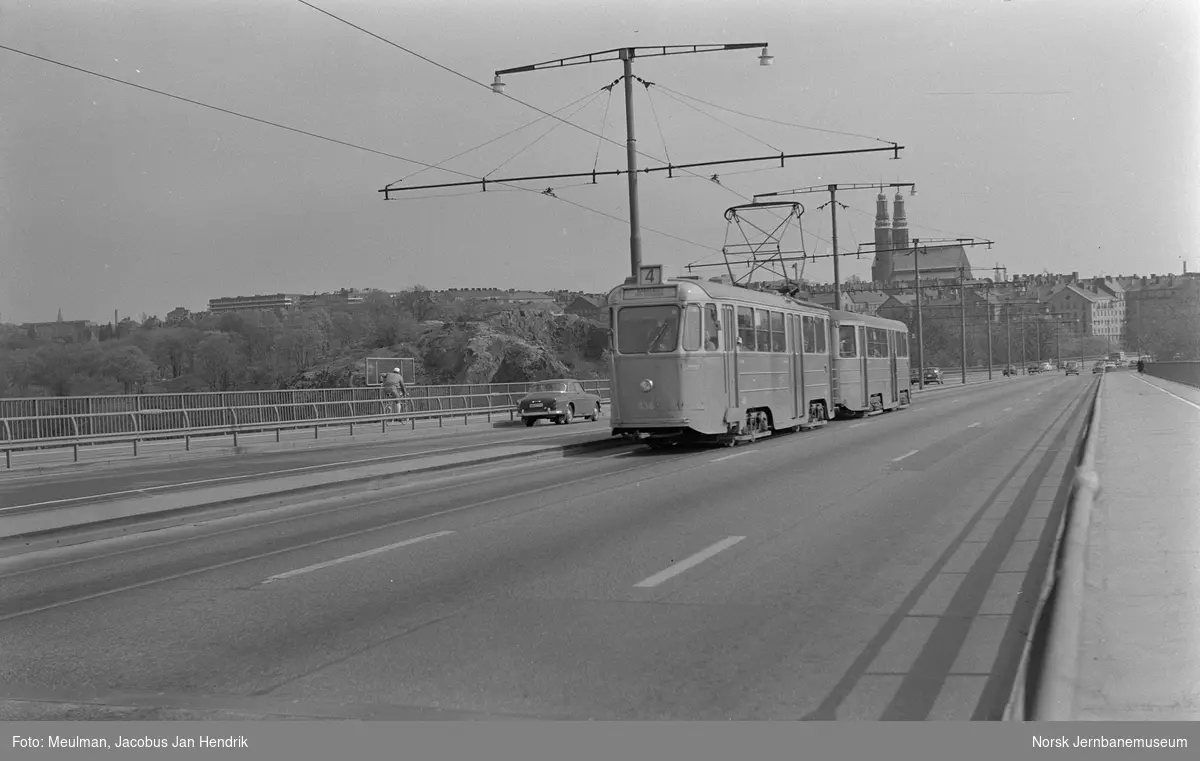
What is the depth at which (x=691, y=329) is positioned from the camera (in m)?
22.7

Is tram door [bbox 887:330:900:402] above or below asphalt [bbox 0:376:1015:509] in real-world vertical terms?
above

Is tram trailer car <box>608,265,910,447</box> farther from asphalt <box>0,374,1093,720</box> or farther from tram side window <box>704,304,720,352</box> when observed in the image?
asphalt <box>0,374,1093,720</box>

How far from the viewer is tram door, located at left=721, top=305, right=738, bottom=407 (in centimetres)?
2359

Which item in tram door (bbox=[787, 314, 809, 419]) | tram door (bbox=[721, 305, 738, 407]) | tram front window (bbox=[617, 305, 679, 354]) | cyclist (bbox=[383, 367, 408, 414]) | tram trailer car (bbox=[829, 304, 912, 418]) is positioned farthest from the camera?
cyclist (bbox=[383, 367, 408, 414])

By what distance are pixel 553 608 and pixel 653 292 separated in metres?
15.4

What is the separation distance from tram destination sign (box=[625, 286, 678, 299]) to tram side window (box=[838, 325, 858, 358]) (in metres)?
12.3

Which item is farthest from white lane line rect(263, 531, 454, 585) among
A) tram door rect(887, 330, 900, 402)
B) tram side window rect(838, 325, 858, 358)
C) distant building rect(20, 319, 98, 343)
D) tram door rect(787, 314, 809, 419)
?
distant building rect(20, 319, 98, 343)

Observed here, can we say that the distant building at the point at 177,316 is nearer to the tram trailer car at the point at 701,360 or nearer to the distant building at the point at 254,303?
the distant building at the point at 254,303

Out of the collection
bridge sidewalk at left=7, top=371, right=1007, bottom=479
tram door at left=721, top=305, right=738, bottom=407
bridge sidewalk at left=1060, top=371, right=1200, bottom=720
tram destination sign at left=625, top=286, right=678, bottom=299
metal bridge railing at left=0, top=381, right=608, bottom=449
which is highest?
tram destination sign at left=625, top=286, right=678, bottom=299

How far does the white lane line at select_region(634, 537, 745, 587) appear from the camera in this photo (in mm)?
9047

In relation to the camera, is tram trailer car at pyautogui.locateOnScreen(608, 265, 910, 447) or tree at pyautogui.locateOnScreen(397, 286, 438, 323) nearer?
tram trailer car at pyautogui.locateOnScreen(608, 265, 910, 447)

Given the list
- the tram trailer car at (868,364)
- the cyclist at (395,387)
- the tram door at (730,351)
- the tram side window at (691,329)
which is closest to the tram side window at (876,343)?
the tram trailer car at (868,364)

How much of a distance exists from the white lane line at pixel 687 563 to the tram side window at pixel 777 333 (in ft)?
52.3

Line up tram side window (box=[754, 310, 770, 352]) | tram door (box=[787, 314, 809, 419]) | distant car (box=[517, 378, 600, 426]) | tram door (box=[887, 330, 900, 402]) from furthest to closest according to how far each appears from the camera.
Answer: distant car (box=[517, 378, 600, 426]) < tram door (box=[887, 330, 900, 402]) < tram door (box=[787, 314, 809, 419]) < tram side window (box=[754, 310, 770, 352])
